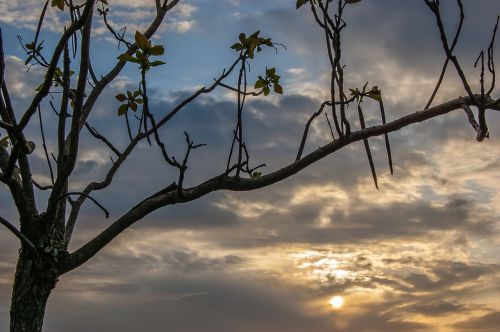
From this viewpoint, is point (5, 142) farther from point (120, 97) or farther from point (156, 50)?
point (156, 50)

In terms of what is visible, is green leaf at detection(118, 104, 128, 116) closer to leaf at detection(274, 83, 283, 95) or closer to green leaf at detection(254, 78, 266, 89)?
green leaf at detection(254, 78, 266, 89)

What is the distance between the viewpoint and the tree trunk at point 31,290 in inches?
185

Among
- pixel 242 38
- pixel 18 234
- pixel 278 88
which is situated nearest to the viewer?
pixel 18 234

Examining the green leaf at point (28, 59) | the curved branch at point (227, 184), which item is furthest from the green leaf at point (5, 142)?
the curved branch at point (227, 184)

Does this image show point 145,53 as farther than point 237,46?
No

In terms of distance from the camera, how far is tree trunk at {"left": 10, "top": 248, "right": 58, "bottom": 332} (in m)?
4.69

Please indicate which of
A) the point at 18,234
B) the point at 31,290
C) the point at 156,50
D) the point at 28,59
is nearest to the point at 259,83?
the point at 156,50

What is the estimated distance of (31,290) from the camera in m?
4.75

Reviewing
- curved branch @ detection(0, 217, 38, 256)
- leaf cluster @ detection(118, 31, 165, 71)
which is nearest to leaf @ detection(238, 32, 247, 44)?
leaf cluster @ detection(118, 31, 165, 71)

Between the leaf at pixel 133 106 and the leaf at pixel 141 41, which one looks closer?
the leaf at pixel 141 41

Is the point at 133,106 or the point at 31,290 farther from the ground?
the point at 133,106

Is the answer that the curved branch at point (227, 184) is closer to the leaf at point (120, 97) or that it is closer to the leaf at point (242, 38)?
the leaf at point (120, 97)

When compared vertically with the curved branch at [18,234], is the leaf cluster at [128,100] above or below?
above

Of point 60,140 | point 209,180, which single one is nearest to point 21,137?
point 60,140
